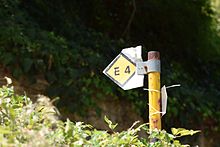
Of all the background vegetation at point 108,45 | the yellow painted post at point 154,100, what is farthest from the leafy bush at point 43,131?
the background vegetation at point 108,45

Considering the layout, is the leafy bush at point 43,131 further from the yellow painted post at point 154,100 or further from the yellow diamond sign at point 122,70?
the yellow diamond sign at point 122,70

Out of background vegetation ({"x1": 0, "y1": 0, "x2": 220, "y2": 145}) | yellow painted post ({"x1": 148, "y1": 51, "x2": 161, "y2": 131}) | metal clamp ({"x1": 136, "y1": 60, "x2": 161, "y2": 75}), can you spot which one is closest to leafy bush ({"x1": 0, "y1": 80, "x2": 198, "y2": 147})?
yellow painted post ({"x1": 148, "y1": 51, "x2": 161, "y2": 131})

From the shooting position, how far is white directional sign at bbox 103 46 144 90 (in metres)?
2.42

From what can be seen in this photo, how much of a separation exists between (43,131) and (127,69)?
976 mm

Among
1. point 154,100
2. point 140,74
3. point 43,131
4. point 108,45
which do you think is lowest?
point 43,131

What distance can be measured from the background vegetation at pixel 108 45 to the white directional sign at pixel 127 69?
69.9 inches

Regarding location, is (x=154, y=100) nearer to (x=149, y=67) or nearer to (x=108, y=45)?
(x=149, y=67)

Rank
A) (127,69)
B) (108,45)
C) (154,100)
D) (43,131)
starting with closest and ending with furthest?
(43,131) → (154,100) → (127,69) → (108,45)

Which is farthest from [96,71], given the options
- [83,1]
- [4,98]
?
[4,98]

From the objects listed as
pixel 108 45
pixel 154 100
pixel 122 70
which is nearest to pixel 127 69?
pixel 122 70

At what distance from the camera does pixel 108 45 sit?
202 inches

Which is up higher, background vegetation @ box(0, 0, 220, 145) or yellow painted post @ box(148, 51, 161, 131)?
background vegetation @ box(0, 0, 220, 145)

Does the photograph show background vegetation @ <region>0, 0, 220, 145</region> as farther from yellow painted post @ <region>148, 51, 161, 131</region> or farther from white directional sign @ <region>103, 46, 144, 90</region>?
yellow painted post @ <region>148, 51, 161, 131</region>

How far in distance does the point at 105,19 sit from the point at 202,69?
138 cm
